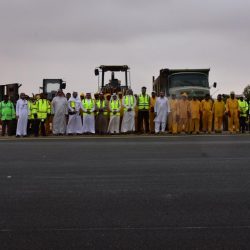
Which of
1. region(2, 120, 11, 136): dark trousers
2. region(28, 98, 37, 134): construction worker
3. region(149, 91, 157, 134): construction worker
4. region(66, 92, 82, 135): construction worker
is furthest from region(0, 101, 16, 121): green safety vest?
region(149, 91, 157, 134): construction worker

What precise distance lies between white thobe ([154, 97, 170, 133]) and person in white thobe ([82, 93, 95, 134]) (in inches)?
103

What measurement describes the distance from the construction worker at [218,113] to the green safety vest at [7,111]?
8.57 meters

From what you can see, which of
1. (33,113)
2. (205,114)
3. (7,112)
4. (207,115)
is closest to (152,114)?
(205,114)

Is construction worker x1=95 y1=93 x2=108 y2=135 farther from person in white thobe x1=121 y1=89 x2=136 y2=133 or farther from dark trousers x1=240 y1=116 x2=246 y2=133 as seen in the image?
dark trousers x1=240 y1=116 x2=246 y2=133

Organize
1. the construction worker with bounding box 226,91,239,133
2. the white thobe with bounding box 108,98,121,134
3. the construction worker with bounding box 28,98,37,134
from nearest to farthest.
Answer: the construction worker with bounding box 28,98,37,134, the white thobe with bounding box 108,98,121,134, the construction worker with bounding box 226,91,239,133

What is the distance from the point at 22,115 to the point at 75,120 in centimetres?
231

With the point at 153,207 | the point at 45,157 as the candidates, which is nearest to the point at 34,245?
the point at 153,207

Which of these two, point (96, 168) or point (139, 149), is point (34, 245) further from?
point (139, 149)

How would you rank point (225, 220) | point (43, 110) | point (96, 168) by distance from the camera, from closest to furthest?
1. point (225, 220)
2. point (96, 168)
3. point (43, 110)

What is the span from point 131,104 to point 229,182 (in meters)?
15.9

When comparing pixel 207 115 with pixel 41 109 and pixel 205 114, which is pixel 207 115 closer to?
pixel 205 114

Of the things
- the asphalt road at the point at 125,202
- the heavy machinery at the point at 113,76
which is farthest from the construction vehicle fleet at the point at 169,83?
the asphalt road at the point at 125,202

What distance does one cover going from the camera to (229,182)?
10398 millimetres

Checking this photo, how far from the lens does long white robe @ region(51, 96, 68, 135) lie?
26.0m
